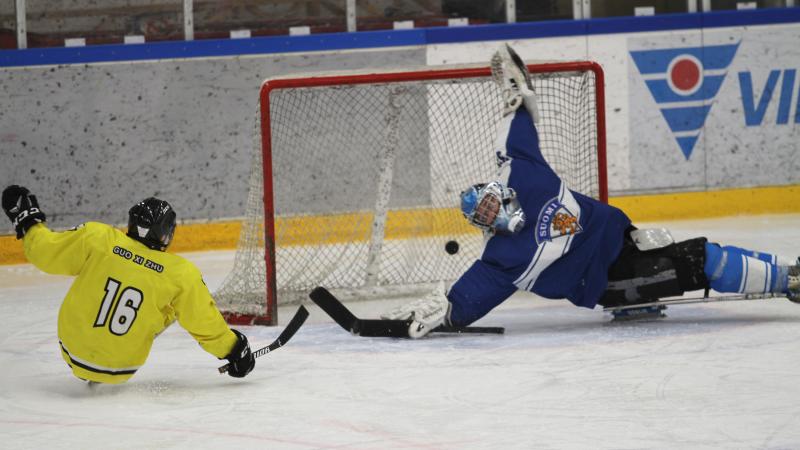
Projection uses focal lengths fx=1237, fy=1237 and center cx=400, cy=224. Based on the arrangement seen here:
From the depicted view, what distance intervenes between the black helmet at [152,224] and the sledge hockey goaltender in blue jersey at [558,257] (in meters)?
1.16

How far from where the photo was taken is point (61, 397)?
385 centimetres

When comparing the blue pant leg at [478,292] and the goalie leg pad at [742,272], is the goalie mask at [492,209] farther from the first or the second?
the goalie leg pad at [742,272]

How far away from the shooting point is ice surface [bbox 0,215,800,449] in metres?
3.23

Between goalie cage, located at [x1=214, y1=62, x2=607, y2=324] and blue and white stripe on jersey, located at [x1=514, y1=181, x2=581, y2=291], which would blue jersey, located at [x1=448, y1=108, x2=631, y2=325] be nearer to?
blue and white stripe on jersey, located at [x1=514, y1=181, x2=581, y2=291]

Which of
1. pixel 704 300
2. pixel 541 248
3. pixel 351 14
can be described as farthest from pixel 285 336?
pixel 351 14

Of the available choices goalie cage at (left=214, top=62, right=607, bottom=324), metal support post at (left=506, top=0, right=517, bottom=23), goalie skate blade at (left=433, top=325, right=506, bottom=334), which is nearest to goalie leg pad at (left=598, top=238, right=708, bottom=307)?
goalie skate blade at (left=433, top=325, right=506, bottom=334)

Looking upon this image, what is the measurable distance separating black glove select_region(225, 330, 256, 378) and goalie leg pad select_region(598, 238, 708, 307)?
Result: 153 centimetres

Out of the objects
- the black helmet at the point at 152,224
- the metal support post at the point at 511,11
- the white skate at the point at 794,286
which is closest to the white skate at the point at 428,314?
the black helmet at the point at 152,224

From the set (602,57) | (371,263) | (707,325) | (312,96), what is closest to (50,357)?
(371,263)

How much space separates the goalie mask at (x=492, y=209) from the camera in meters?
4.45

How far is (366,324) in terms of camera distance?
4.67 meters

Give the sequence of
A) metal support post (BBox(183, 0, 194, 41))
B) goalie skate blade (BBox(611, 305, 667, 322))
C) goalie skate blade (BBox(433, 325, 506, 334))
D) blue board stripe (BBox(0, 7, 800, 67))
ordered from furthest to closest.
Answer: metal support post (BBox(183, 0, 194, 41))
blue board stripe (BBox(0, 7, 800, 67))
goalie skate blade (BBox(611, 305, 667, 322))
goalie skate blade (BBox(433, 325, 506, 334))

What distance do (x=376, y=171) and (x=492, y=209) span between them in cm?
247

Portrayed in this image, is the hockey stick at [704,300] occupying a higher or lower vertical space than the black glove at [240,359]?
higher
